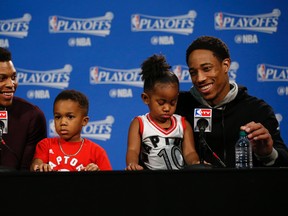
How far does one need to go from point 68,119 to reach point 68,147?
0.42 feet

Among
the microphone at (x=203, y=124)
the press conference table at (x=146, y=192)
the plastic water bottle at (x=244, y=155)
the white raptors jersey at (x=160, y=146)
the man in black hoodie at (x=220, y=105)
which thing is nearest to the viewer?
the press conference table at (x=146, y=192)

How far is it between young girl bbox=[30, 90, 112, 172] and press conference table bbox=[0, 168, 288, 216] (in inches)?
31.9

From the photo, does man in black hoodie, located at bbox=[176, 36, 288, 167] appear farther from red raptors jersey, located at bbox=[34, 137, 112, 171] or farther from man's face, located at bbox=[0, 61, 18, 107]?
man's face, located at bbox=[0, 61, 18, 107]

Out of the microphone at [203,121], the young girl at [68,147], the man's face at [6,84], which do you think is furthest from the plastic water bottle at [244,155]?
the man's face at [6,84]

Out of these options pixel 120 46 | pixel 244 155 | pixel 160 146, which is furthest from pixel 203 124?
pixel 120 46

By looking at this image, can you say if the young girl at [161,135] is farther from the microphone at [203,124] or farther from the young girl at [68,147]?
the microphone at [203,124]

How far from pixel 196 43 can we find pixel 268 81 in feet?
7.03

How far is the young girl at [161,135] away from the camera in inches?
107

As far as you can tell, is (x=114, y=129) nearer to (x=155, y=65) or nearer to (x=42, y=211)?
(x=155, y=65)

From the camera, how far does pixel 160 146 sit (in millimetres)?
2742

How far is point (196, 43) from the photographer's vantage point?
2.90m

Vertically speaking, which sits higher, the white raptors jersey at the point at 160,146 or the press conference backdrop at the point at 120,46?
the press conference backdrop at the point at 120,46

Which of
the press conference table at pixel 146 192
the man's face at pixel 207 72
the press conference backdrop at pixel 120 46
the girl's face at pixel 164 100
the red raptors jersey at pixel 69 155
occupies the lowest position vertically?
the press conference table at pixel 146 192

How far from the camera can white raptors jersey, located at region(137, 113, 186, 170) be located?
2.72 m
